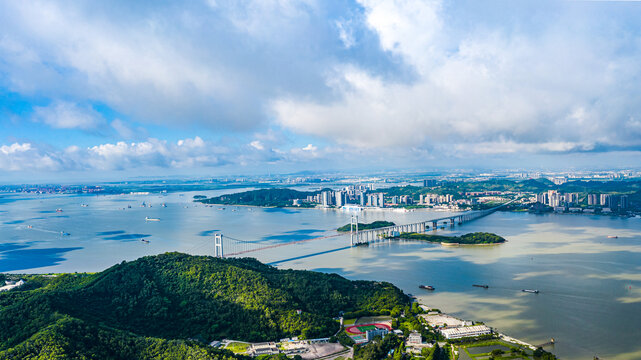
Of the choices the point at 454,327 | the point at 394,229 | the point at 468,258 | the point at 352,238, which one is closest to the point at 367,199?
the point at 394,229

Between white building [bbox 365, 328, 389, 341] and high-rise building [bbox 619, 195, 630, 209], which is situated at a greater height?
high-rise building [bbox 619, 195, 630, 209]

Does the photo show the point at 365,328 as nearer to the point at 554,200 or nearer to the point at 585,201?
the point at 554,200

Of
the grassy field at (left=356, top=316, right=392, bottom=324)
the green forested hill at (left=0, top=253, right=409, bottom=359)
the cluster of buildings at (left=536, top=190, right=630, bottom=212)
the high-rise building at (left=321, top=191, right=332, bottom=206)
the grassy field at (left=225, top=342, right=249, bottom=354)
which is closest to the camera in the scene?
the green forested hill at (left=0, top=253, right=409, bottom=359)

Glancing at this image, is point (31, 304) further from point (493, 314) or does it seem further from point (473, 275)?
point (473, 275)

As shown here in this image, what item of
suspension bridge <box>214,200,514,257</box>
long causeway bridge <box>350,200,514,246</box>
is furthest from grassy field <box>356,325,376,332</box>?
long causeway bridge <box>350,200,514,246</box>

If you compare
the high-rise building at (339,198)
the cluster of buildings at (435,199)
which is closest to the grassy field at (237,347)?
the high-rise building at (339,198)

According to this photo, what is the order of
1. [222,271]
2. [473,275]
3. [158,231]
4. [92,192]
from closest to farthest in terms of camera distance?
1. [222,271]
2. [473,275]
3. [158,231]
4. [92,192]

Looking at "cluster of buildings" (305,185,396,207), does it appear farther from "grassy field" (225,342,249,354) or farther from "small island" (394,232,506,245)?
"grassy field" (225,342,249,354)

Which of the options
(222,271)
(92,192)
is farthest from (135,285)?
(92,192)
